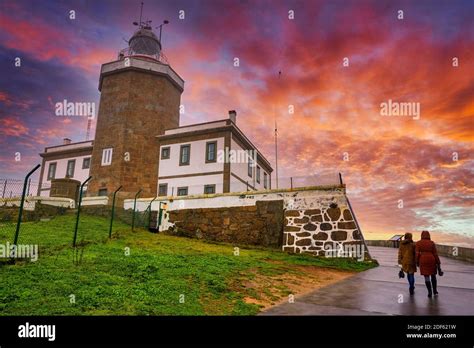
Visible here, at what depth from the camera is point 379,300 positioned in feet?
22.3

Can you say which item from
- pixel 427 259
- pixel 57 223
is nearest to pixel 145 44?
pixel 57 223

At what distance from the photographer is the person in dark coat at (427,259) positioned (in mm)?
7691

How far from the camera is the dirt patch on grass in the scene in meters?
6.69

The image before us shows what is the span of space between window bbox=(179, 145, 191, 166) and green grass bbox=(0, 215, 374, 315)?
15570 millimetres

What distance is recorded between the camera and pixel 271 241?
16.2m

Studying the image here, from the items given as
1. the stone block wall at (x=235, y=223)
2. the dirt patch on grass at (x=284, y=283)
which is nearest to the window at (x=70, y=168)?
the stone block wall at (x=235, y=223)

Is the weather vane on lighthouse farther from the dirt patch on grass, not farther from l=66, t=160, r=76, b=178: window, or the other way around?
the dirt patch on grass

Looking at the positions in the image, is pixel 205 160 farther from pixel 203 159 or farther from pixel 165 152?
pixel 165 152

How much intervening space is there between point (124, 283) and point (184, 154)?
2055 cm

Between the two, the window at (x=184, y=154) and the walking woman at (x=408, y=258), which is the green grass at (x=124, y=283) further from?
the window at (x=184, y=154)

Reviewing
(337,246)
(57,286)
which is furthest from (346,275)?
(57,286)

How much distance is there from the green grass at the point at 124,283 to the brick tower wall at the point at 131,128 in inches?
612

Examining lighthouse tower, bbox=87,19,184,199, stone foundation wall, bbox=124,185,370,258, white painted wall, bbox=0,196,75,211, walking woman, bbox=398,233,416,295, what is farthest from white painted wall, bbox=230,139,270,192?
walking woman, bbox=398,233,416,295
